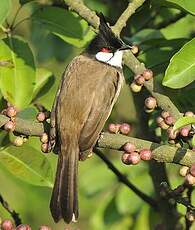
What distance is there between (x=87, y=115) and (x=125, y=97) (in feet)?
8.59

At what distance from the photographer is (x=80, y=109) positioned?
142 inches

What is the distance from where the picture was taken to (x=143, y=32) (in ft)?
13.4

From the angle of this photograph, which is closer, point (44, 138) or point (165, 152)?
point (165, 152)

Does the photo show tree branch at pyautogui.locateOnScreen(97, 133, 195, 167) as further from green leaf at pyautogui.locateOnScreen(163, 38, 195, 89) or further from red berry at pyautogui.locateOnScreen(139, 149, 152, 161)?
green leaf at pyautogui.locateOnScreen(163, 38, 195, 89)

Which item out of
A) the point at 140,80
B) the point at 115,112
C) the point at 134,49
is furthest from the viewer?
the point at 115,112

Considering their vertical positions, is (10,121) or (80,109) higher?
A: (10,121)

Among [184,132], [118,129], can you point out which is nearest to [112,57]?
[118,129]

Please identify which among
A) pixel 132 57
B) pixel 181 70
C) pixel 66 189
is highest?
pixel 181 70

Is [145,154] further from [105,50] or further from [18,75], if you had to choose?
[105,50]

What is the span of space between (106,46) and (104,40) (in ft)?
0.26

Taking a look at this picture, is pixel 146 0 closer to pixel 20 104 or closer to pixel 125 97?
pixel 20 104

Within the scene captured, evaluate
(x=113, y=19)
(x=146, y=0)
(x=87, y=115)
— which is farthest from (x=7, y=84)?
(x=113, y=19)

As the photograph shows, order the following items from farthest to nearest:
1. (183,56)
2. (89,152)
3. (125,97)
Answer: (125,97)
(89,152)
(183,56)

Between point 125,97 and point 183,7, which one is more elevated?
point 183,7
